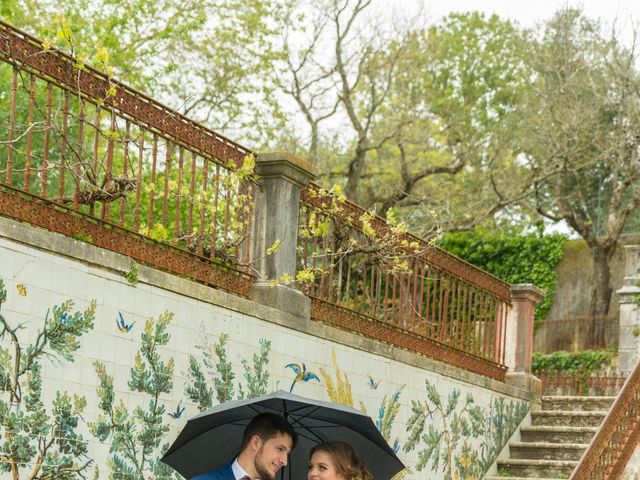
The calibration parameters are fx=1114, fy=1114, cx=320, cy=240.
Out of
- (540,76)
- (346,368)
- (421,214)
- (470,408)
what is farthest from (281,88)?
(346,368)

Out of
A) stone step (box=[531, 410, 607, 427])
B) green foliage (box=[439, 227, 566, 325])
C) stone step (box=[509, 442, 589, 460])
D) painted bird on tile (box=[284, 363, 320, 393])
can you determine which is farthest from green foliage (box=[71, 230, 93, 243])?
green foliage (box=[439, 227, 566, 325])

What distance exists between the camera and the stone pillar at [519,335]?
14242 mm

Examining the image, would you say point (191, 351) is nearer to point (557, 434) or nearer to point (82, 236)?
point (82, 236)

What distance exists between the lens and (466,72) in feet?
126

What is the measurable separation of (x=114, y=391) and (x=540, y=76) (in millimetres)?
25462

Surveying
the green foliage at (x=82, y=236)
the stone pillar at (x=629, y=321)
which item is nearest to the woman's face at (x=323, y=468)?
the green foliage at (x=82, y=236)

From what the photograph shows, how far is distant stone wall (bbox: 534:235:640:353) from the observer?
91.5 ft

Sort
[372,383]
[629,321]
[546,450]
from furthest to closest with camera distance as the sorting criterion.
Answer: [629,321], [546,450], [372,383]

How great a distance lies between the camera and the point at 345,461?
19.0ft

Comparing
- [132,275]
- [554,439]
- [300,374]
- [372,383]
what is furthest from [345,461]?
[554,439]

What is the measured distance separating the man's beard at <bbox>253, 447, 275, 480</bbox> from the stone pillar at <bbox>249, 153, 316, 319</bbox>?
11.0ft

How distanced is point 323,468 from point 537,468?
7891 millimetres

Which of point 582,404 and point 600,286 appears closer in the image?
point 582,404

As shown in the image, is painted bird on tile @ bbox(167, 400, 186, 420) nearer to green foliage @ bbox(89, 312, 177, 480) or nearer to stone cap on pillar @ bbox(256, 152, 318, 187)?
green foliage @ bbox(89, 312, 177, 480)
